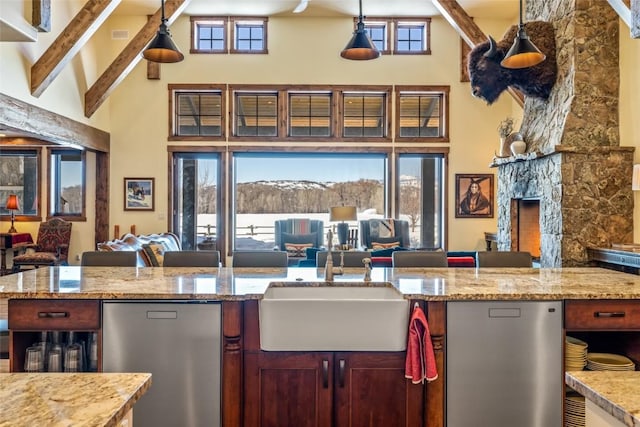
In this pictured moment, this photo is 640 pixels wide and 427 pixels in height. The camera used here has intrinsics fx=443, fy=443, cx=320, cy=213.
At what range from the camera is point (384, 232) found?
776 cm

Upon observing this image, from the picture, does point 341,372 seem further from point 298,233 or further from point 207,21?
point 207,21

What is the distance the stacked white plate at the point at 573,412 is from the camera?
227 cm

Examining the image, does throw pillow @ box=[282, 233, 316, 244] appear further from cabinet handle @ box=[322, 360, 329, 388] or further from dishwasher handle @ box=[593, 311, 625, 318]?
dishwasher handle @ box=[593, 311, 625, 318]

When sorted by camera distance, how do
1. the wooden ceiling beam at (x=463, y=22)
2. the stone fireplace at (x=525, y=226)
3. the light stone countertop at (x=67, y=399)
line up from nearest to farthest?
1. the light stone countertop at (x=67, y=399)
2. the stone fireplace at (x=525, y=226)
3. the wooden ceiling beam at (x=463, y=22)

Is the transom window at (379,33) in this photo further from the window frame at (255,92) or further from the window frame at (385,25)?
the window frame at (255,92)

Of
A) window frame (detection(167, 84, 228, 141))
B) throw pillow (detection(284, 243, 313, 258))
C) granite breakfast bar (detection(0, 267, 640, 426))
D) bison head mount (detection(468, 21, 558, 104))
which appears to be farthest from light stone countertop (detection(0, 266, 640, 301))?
window frame (detection(167, 84, 228, 141))

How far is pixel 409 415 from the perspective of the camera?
7.29 ft

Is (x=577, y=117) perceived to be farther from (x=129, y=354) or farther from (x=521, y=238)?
(x=129, y=354)

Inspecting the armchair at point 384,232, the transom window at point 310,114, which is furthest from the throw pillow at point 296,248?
the transom window at point 310,114

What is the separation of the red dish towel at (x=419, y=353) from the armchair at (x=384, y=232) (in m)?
5.53

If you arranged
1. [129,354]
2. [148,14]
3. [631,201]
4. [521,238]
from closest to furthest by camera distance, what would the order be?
[129,354]
[631,201]
[521,238]
[148,14]

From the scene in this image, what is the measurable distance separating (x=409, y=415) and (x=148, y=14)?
8072mm

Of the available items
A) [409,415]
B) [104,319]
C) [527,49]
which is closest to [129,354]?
[104,319]

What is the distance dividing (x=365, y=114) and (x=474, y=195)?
8.18ft
